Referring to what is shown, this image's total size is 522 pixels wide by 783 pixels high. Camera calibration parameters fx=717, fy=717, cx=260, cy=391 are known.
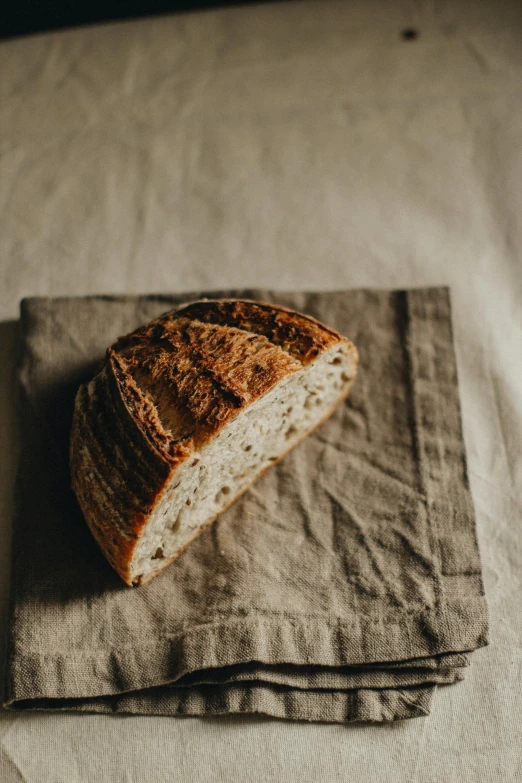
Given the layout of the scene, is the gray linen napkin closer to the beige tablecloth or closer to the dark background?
the beige tablecloth

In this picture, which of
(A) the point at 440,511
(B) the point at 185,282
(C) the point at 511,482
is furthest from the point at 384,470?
(B) the point at 185,282

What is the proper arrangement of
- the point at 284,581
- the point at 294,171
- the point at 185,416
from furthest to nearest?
the point at 294,171, the point at 284,581, the point at 185,416

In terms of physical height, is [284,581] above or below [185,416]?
below

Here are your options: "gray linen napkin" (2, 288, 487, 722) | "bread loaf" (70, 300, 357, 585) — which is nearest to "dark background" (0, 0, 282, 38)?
"gray linen napkin" (2, 288, 487, 722)

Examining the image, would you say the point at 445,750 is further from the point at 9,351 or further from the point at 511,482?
the point at 9,351

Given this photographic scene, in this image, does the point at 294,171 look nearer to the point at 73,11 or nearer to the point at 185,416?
the point at 73,11

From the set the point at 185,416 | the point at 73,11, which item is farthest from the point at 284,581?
the point at 73,11

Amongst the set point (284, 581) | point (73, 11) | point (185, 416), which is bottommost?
point (284, 581)

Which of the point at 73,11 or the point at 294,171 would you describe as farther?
the point at 73,11
